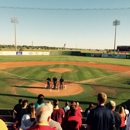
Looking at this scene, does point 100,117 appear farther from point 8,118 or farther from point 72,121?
point 8,118

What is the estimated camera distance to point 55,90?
18.0 meters

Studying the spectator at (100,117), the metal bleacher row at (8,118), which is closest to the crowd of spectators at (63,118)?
the spectator at (100,117)

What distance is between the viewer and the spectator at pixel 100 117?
4589mm

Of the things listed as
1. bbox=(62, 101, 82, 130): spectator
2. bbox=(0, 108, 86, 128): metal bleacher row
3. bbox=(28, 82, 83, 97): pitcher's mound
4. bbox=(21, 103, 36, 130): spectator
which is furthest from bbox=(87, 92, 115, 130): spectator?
bbox=(28, 82, 83, 97): pitcher's mound

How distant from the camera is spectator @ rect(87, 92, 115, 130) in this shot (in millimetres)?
4589

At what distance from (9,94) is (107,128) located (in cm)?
1332

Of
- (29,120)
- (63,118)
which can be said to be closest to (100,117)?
(63,118)

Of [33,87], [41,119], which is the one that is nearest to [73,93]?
[33,87]

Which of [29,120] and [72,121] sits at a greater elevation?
[29,120]

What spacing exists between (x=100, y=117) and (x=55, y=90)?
13613mm

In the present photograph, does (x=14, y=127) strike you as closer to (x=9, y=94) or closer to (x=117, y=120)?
(x=117, y=120)

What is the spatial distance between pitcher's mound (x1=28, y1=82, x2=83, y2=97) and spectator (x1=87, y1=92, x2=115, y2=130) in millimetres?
11868

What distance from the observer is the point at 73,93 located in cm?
1716

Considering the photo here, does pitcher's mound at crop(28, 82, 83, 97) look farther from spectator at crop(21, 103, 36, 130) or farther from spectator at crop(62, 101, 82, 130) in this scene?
spectator at crop(21, 103, 36, 130)
